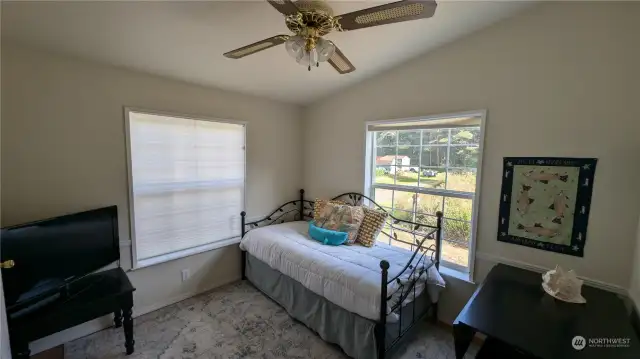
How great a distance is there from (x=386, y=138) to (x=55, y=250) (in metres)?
2.84

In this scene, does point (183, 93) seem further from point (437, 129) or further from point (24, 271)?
point (437, 129)

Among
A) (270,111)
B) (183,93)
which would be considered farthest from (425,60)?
(183,93)

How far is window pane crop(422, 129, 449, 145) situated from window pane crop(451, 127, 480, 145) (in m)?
0.06

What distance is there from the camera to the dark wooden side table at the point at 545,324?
46.3 inches

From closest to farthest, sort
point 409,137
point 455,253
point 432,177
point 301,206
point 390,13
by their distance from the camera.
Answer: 1. point 390,13
2. point 455,253
3. point 432,177
4. point 409,137
5. point 301,206

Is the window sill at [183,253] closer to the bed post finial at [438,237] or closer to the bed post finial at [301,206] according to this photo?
the bed post finial at [301,206]

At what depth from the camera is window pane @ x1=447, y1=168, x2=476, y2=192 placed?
229cm

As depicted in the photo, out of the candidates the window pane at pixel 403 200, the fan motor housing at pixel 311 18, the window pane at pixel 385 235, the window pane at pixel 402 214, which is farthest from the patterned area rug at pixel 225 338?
the fan motor housing at pixel 311 18

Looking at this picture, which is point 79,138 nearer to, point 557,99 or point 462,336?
point 462,336

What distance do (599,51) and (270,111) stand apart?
2.84 metres

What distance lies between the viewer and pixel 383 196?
2910 millimetres

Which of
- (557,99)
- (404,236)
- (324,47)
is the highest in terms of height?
(324,47)

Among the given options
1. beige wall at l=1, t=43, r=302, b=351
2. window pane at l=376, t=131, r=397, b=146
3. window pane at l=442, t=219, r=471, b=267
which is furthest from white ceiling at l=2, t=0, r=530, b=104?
window pane at l=442, t=219, r=471, b=267
